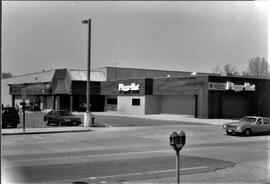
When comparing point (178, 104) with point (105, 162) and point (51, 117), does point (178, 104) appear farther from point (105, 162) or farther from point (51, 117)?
point (105, 162)

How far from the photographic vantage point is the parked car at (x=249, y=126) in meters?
20.4

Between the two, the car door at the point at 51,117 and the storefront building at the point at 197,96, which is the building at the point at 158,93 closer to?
the storefront building at the point at 197,96

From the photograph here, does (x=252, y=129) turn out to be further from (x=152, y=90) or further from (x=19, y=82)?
(x=19, y=82)

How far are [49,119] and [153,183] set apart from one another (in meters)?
20.0

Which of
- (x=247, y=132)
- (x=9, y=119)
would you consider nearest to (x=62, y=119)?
(x=9, y=119)

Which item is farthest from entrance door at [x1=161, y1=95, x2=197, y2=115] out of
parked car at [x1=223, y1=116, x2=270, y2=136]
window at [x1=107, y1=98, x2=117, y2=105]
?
parked car at [x1=223, y1=116, x2=270, y2=136]

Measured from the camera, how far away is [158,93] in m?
42.8

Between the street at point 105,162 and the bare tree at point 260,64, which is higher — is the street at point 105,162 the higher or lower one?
the lower one

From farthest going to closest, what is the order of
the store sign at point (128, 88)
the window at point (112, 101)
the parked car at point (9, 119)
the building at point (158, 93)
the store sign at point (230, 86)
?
the window at point (112, 101) < the store sign at point (128, 88) < the building at point (158, 93) < the store sign at point (230, 86) < the parked car at point (9, 119)

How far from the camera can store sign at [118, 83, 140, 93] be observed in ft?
149

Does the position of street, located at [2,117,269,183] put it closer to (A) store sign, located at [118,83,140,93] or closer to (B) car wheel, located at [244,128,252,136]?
(B) car wheel, located at [244,128,252,136]

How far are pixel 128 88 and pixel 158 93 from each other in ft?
17.4

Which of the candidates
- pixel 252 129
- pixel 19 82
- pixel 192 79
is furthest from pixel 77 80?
pixel 252 129

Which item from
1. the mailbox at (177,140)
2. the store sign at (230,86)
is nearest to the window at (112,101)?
the store sign at (230,86)
